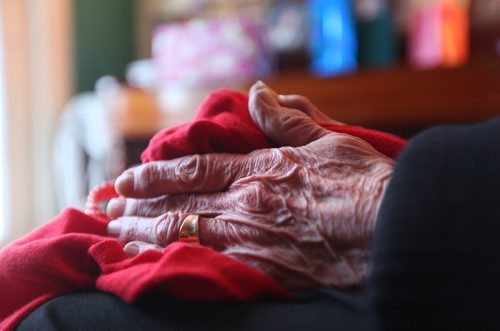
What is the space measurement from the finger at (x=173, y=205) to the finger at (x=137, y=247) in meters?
0.04

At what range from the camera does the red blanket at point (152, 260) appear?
38 centimetres

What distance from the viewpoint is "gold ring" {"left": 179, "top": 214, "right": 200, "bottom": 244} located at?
18.1 inches

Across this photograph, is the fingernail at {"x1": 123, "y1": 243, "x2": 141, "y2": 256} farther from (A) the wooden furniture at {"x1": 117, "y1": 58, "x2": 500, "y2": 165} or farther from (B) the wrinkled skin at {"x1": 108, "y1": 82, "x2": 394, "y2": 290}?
(A) the wooden furniture at {"x1": 117, "y1": 58, "x2": 500, "y2": 165}

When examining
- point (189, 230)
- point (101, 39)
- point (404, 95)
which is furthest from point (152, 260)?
point (101, 39)

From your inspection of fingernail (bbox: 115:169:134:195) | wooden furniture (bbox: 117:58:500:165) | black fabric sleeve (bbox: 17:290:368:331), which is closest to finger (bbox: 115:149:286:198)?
fingernail (bbox: 115:169:134:195)

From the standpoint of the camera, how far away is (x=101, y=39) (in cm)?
242

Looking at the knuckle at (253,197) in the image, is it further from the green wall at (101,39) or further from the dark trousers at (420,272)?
the green wall at (101,39)

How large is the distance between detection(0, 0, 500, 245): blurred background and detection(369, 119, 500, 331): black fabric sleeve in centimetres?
130

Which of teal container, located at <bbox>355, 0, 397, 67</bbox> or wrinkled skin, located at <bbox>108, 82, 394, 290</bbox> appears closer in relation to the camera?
wrinkled skin, located at <bbox>108, 82, 394, 290</bbox>

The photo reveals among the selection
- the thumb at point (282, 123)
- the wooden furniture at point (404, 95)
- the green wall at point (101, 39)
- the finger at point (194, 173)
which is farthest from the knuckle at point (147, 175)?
the green wall at point (101, 39)

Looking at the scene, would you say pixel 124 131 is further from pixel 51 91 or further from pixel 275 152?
pixel 275 152

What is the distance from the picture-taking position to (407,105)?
1.65m

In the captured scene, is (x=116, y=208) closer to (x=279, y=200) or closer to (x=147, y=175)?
(x=147, y=175)

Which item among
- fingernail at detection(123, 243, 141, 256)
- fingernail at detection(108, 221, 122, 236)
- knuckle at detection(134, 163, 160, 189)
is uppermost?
knuckle at detection(134, 163, 160, 189)
